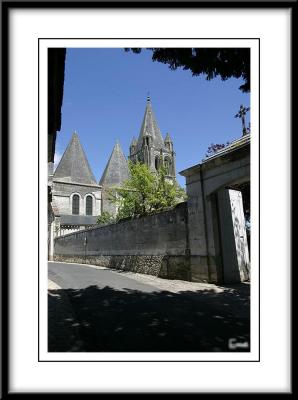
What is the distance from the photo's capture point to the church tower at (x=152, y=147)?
55.7m

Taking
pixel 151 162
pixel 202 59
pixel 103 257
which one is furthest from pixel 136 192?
pixel 151 162

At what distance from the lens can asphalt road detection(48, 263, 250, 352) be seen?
3.82 m

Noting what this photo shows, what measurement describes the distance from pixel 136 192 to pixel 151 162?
37.8 m

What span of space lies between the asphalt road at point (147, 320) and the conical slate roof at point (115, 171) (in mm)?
43883

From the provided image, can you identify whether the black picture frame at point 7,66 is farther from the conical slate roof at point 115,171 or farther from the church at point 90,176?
the conical slate roof at point 115,171

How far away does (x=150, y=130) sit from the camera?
57656 millimetres

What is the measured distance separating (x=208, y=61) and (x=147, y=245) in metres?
9.34

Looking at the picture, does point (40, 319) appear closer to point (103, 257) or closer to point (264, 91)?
point (264, 91)

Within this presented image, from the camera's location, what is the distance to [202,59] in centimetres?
433

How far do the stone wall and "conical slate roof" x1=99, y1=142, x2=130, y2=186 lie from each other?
32060mm

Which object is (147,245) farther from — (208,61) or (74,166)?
(74,166)
